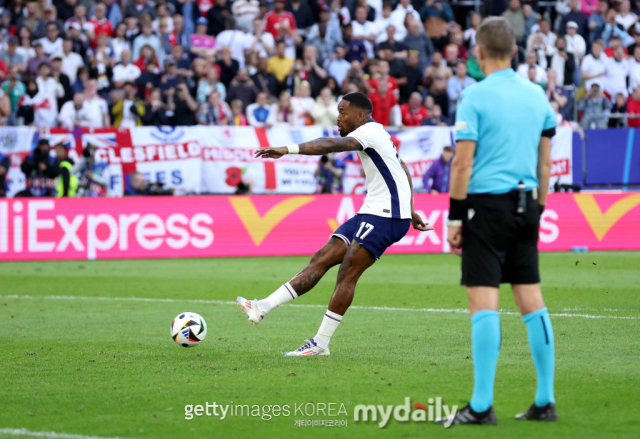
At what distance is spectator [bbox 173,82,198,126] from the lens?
69.3 feet

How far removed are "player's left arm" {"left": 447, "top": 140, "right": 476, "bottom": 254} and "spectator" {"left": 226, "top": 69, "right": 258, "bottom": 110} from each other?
56.1 feet

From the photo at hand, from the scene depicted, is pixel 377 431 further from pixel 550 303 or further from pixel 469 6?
pixel 469 6

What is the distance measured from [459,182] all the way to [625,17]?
23.7 meters

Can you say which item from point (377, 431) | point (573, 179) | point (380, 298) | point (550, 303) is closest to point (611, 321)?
point (550, 303)

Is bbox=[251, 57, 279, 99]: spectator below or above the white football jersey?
above

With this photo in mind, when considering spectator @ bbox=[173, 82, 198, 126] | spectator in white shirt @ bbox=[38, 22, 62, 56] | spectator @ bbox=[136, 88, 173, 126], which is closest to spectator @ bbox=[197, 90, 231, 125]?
spectator @ bbox=[173, 82, 198, 126]

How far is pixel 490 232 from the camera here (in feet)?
17.0

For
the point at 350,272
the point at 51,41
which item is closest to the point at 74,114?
the point at 51,41

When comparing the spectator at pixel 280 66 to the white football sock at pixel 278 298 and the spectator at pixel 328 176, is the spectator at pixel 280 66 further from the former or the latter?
the white football sock at pixel 278 298

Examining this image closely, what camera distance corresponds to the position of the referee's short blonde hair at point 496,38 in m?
5.15

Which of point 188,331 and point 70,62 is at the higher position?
point 70,62

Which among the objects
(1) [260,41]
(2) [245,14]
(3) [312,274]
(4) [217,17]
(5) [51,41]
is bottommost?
(3) [312,274]

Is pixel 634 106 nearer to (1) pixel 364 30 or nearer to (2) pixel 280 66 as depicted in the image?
(1) pixel 364 30

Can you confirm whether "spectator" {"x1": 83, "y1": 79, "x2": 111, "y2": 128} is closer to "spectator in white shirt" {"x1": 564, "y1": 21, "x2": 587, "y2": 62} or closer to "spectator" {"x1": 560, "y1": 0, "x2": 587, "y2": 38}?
"spectator in white shirt" {"x1": 564, "y1": 21, "x2": 587, "y2": 62}
